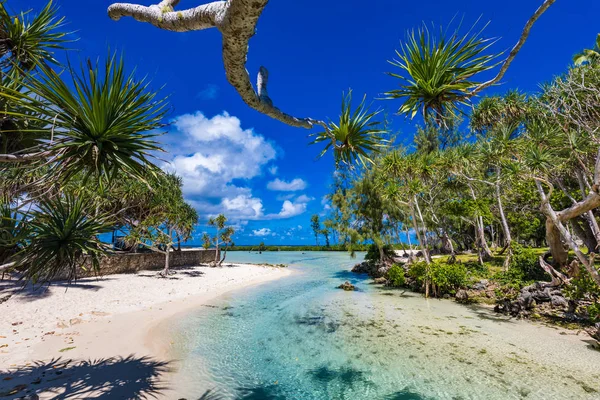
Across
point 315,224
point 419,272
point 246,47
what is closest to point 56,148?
point 246,47

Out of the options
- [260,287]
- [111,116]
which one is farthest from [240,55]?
[260,287]

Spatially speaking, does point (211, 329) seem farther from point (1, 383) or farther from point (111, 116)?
point (111, 116)

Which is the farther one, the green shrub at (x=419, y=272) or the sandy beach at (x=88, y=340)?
the green shrub at (x=419, y=272)

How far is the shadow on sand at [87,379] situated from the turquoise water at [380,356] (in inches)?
27.6

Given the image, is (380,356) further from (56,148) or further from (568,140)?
(568,140)

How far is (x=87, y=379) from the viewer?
21.5 ft

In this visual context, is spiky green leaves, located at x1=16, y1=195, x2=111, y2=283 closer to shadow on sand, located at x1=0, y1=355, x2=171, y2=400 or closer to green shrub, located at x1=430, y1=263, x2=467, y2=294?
shadow on sand, located at x1=0, y1=355, x2=171, y2=400

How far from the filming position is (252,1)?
1.54 meters

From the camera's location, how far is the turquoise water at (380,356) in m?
6.89

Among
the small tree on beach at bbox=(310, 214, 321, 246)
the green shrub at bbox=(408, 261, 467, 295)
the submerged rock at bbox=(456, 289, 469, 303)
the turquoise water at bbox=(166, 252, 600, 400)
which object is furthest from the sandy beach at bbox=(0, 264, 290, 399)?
the small tree on beach at bbox=(310, 214, 321, 246)

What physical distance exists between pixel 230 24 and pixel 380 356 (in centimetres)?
1001

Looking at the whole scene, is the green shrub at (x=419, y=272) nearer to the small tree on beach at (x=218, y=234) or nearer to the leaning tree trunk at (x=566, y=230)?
the leaning tree trunk at (x=566, y=230)

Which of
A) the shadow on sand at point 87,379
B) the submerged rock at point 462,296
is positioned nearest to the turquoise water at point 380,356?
the shadow on sand at point 87,379

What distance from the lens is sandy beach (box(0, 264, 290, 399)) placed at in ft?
20.7
